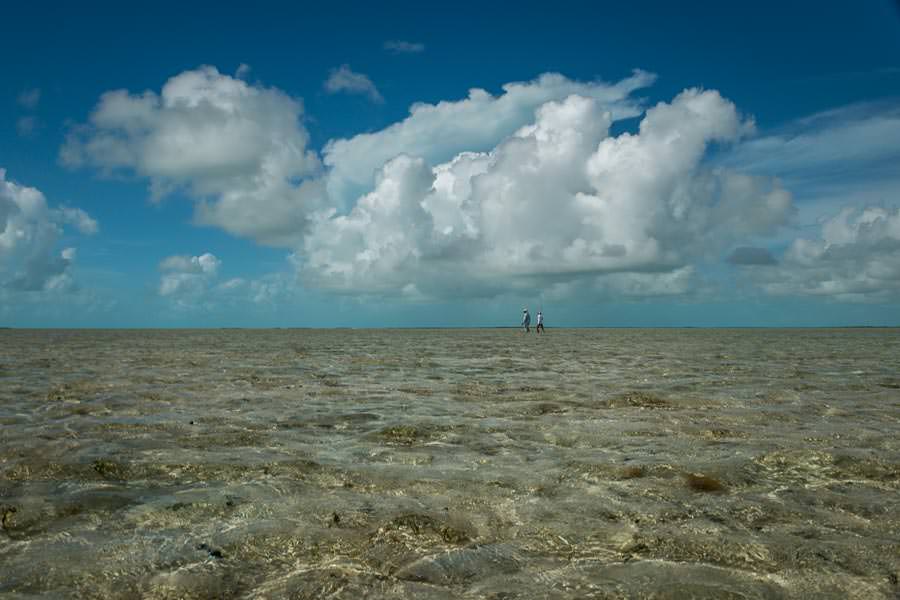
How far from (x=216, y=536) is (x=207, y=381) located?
12270 millimetres

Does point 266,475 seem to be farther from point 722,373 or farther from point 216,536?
point 722,373

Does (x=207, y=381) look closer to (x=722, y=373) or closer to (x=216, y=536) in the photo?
(x=216, y=536)

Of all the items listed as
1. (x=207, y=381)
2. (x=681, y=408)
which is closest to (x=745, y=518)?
(x=681, y=408)

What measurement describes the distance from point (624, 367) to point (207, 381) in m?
13.2

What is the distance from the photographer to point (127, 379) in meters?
16.5

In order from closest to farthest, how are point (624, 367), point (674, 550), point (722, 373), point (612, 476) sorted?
point (674, 550)
point (612, 476)
point (722, 373)
point (624, 367)

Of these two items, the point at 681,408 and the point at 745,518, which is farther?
the point at 681,408

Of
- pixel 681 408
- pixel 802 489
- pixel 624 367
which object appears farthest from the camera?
pixel 624 367

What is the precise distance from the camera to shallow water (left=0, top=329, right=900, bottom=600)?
4098mm

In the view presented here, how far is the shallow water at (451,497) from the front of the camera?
4.10 metres

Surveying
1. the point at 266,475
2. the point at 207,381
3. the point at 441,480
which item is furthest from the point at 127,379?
the point at 441,480

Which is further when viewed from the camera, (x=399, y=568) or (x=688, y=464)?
(x=688, y=464)

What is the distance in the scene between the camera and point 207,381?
1619cm

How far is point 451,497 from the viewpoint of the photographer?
5910 mm
